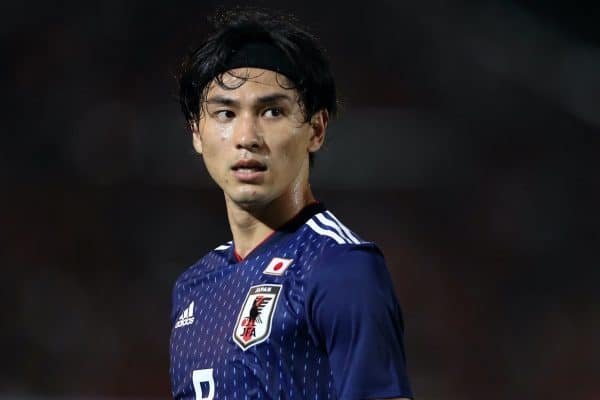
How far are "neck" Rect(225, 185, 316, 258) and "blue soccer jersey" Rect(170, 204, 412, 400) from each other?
0.07 ft

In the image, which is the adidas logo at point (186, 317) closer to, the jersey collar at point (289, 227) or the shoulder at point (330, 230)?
the jersey collar at point (289, 227)

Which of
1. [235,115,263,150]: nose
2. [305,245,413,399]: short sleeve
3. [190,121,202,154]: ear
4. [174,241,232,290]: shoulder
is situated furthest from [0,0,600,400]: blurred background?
[305,245,413,399]: short sleeve

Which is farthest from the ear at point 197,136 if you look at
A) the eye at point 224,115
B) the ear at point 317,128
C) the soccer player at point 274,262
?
the ear at point 317,128

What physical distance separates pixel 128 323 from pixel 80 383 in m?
0.42

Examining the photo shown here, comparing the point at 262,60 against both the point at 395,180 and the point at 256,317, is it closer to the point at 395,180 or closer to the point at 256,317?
the point at 256,317

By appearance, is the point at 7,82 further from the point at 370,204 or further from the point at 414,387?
the point at 414,387

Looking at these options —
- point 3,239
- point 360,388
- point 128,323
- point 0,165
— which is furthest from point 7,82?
point 360,388

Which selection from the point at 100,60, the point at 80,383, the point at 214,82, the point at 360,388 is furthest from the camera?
the point at 100,60

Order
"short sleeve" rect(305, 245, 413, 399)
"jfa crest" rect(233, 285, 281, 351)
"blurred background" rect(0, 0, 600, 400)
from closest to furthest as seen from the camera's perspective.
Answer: "short sleeve" rect(305, 245, 413, 399) < "jfa crest" rect(233, 285, 281, 351) < "blurred background" rect(0, 0, 600, 400)

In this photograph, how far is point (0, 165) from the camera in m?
5.76

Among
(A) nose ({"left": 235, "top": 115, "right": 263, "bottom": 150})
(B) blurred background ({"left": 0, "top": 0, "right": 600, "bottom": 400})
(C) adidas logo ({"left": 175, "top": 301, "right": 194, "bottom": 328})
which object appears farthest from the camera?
(B) blurred background ({"left": 0, "top": 0, "right": 600, "bottom": 400})

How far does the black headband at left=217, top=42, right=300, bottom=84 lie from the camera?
1.98 metres

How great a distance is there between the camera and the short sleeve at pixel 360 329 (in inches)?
64.4

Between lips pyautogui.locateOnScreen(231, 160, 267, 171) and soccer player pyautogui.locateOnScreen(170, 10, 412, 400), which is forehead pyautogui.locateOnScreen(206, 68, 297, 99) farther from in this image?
lips pyautogui.locateOnScreen(231, 160, 267, 171)
